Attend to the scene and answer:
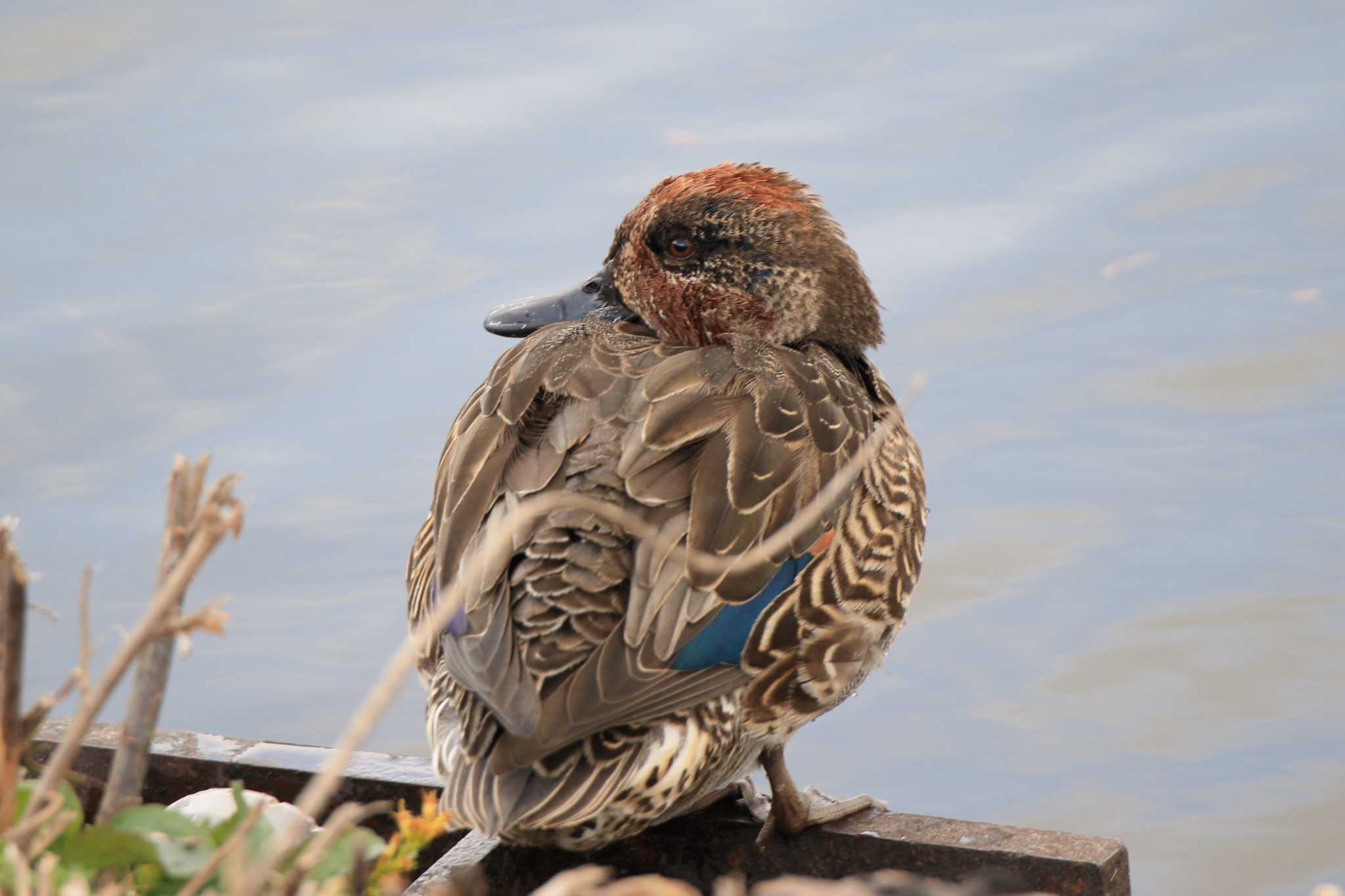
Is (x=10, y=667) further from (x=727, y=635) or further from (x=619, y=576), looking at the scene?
(x=727, y=635)

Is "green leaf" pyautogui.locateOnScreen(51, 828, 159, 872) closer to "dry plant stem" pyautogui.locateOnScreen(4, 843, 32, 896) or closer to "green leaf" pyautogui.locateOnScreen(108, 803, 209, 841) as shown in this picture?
"green leaf" pyautogui.locateOnScreen(108, 803, 209, 841)

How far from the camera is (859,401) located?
3018 mm

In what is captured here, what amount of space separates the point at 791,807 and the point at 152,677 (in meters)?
1.42

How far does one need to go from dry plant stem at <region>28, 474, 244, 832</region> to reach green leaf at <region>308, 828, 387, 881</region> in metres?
0.23

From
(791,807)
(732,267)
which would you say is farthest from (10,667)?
(732,267)

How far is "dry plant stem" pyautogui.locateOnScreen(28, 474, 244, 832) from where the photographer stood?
1215 millimetres

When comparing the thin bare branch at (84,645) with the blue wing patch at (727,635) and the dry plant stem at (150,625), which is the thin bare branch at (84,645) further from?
the blue wing patch at (727,635)

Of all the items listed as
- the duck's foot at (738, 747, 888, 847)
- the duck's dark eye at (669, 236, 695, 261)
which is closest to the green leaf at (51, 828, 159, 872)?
the duck's foot at (738, 747, 888, 847)

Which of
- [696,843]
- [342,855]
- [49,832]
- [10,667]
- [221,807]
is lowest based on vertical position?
[696,843]

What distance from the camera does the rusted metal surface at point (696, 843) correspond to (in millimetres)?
2402

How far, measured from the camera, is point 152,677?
1414mm

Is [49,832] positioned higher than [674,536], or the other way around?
[49,832]

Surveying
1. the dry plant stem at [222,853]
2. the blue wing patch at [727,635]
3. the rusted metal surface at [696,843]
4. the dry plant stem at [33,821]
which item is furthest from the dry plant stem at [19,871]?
the blue wing patch at [727,635]

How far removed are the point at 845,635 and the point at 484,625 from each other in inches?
29.5
